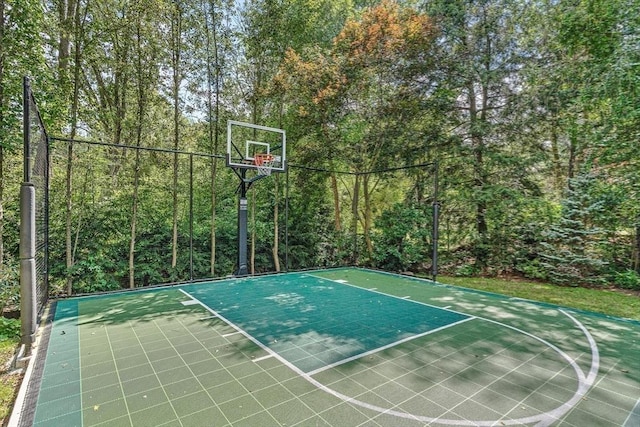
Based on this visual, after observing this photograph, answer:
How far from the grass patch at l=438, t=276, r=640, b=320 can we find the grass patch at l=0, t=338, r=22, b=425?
250 inches

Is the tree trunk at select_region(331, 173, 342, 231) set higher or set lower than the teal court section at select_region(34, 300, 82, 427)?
higher

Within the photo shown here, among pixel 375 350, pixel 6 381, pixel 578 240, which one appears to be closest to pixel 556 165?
pixel 578 240

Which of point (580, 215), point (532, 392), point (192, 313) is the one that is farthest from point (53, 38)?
point (580, 215)

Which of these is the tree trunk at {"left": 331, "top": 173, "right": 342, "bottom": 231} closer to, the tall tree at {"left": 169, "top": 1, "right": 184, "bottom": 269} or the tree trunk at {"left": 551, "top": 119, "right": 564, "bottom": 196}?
the tall tree at {"left": 169, "top": 1, "right": 184, "bottom": 269}

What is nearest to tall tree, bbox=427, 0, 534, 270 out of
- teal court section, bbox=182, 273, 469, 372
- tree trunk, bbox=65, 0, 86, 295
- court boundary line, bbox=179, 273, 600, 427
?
teal court section, bbox=182, 273, 469, 372

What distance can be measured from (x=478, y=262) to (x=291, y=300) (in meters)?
4.98

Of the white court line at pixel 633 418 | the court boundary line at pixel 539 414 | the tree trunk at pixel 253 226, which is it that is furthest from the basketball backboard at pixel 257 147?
the white court line at pixel 633 418

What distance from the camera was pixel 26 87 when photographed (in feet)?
9.38

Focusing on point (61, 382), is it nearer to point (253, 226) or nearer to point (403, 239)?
point (253, 226)

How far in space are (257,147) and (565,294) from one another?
6.96m

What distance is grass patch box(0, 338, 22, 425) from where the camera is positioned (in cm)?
216

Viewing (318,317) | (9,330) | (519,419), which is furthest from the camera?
(318,317)

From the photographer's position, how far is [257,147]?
7.97 m

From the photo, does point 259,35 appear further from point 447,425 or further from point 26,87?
point 447,425
